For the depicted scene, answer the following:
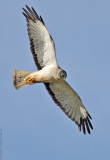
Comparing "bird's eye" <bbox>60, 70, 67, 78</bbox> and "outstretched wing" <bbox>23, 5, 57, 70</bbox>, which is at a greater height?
"outstretched wing" <bbox>23, 5, 57, 70</bbox>

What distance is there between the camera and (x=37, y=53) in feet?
47.2

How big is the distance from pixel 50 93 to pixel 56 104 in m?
0.43

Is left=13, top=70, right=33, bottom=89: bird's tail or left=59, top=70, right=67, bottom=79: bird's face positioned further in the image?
left=13, top=70, right=33, bottom=89: bird's tail

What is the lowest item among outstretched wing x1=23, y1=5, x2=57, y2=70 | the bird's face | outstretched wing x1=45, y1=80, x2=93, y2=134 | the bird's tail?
outstretched wing x1=45, y1=80, x2=93, y2=134

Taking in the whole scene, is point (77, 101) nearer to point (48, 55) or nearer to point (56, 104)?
point (56, 104)

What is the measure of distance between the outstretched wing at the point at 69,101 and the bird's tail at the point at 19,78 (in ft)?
2.61

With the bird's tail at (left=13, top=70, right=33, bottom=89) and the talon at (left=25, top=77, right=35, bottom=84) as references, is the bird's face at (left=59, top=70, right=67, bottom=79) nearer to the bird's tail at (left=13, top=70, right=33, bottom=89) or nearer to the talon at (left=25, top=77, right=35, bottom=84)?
the talon at (left=25, top=77, right=35, bottom=84)

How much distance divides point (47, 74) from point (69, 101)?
1.52 m

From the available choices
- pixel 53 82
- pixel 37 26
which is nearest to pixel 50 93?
pixel 53 82

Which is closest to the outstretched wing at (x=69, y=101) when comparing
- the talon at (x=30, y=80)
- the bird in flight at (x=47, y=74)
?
the bird in flight at (x=47, y=74)

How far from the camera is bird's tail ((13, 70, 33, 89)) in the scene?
14.5m

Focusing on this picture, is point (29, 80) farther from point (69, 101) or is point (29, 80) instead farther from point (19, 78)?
point (69, 101)

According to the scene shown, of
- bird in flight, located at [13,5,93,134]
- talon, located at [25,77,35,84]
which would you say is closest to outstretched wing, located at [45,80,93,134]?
bird in flight, located at [13,5,93,134]

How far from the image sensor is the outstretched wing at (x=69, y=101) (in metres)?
14.8
